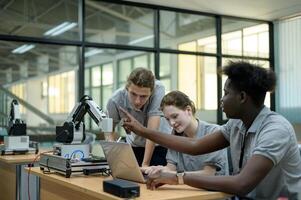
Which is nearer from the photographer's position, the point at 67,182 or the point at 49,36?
the point at 67,182

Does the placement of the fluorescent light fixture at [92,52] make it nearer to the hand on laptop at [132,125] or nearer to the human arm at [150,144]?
the human arm at [150,144]

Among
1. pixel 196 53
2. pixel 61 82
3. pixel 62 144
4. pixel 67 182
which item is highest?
pixel 196 53

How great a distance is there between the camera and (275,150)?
1569 mm

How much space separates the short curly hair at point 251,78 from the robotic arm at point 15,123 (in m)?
2.36

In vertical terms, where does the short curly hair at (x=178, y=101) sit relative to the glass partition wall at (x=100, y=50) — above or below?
below

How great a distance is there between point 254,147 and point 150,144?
1.03 m

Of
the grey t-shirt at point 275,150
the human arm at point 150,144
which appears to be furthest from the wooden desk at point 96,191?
the human arm at point 150,144

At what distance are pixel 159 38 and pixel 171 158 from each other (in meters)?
3.94

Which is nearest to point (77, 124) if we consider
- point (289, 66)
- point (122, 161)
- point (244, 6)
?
point (122, 161)

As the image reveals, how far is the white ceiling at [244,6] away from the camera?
5.78 metres

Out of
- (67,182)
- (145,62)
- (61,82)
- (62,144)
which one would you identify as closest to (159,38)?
(145,62)

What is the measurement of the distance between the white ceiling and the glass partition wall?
0.61ft

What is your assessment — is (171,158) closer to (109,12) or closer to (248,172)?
(248,172)

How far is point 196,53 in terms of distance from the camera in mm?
6238
